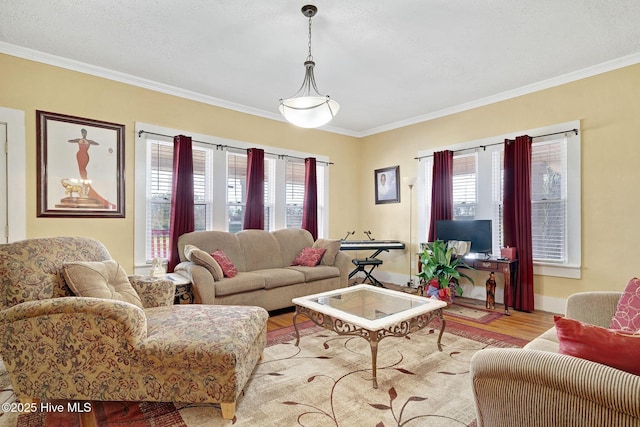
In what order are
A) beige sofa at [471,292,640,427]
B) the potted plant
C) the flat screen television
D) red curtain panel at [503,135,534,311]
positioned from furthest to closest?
the flat screen television < the potted plant < red curtain panel at [503,135,534,311] < beige sofa at [471,292,640,427]

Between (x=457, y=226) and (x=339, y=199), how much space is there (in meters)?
2.22

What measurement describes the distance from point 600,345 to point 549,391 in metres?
0.24

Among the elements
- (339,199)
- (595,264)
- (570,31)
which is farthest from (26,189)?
(595,264)

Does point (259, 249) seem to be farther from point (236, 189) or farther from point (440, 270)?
point (440, 270)

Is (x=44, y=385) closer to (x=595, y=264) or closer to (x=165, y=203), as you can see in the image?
(x=165, y=203)

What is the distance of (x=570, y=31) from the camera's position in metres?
2.85

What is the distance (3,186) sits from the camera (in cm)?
310

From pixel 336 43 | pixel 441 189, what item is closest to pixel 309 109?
pixel 336 43

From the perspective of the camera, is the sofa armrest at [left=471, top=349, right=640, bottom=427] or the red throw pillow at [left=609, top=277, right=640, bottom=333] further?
the red throw pillow at [left=609, top=277, right=640, bottom=333]

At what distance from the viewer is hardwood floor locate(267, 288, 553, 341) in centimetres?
332

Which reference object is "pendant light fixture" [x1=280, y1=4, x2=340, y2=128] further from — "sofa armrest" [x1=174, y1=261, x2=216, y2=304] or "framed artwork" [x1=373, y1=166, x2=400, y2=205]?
"framed artwork" [x1=373, y1=166, x2=400, y2=205]

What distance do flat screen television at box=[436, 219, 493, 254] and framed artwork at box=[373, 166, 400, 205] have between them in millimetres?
1166

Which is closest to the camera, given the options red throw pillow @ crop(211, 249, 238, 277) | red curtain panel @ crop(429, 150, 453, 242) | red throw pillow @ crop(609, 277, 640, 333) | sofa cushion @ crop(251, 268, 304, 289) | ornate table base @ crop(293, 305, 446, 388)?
red throw pillow @ crop(609, 277, 640, 333)

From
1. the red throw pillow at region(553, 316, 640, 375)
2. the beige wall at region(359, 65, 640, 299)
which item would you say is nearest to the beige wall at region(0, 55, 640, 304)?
the beige wall at region(359, 65, 640, 299)
